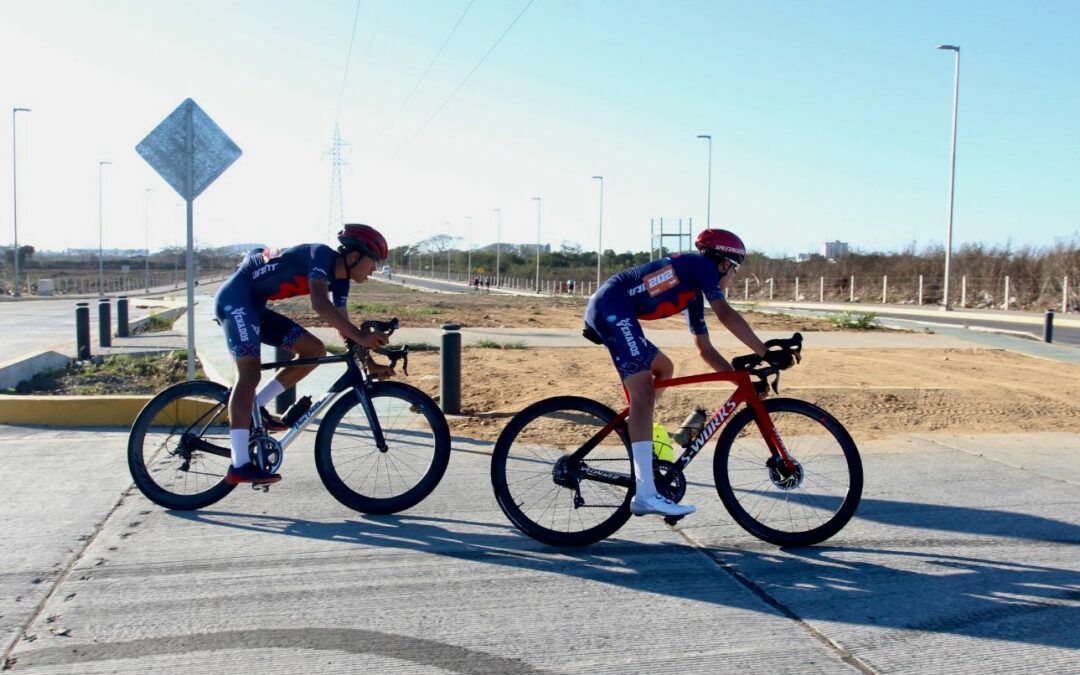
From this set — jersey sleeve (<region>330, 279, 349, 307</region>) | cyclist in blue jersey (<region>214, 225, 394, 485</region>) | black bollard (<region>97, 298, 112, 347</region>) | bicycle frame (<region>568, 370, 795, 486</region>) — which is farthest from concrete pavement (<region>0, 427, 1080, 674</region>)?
black bollard (<region>97, 298, 112, 347</region>)

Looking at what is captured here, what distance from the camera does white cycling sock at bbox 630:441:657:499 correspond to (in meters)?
4.64

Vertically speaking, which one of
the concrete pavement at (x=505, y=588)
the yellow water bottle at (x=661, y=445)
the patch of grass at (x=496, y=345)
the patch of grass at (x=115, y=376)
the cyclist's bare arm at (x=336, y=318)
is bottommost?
the concrete pavement at (x=505, y=588)

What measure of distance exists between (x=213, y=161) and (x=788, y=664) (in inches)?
288

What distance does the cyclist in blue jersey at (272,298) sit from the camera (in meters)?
5.04

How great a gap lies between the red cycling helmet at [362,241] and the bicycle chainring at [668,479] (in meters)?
1.99

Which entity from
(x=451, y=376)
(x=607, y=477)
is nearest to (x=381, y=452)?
(x=607, y=477)

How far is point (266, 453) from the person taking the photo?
518 centimetres

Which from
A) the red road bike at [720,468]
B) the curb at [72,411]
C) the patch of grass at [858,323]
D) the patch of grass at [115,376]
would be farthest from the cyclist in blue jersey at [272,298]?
the patch of grass at [858,323]

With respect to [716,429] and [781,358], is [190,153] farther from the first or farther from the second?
[781,358]

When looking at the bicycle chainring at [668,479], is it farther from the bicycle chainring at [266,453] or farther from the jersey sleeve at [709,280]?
the bicycle chainring at [266,453]

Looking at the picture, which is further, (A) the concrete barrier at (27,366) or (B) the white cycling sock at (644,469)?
(A) the concrete barrier at (27,366)

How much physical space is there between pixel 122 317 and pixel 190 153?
11.9 metres

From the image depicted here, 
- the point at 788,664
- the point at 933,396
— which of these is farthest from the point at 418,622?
the point at 933,396

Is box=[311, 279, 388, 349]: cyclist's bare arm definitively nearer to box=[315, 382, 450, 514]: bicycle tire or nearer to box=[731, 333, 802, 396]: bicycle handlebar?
box=[315, 382, 450, 514]: bicycle tire
